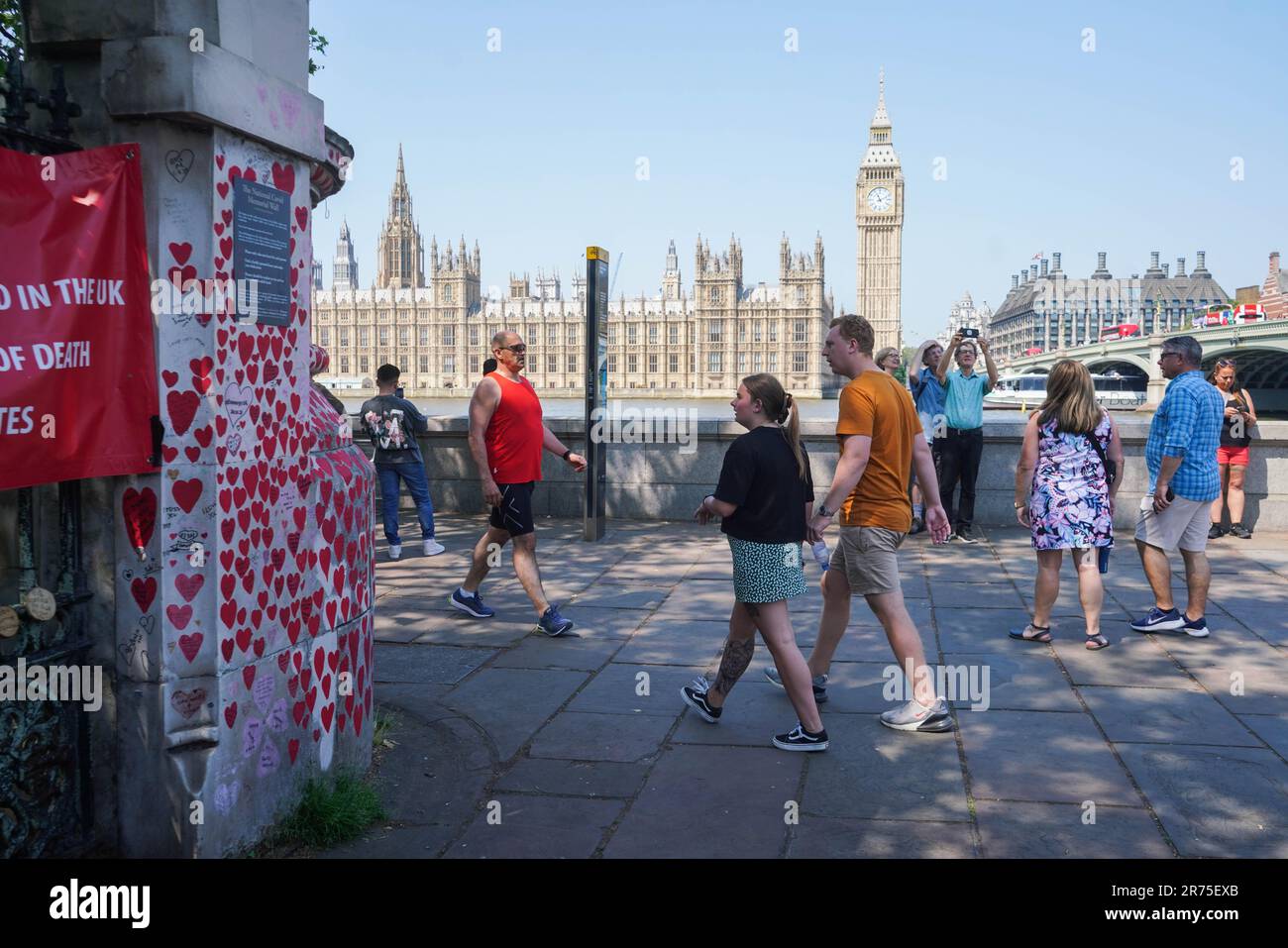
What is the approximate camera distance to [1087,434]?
6059mm

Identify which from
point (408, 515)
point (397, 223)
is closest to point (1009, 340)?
point (397, 223)

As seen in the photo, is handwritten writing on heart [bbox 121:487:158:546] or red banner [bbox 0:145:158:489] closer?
red banner [bbox 0:145:158:489]

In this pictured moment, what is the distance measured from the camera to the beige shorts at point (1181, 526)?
638 centimetres

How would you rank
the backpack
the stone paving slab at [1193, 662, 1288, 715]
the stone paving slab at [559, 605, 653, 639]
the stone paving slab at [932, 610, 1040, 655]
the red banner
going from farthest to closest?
the backpack
the stone paving slab at [559, 605, 653, 639]
the stone paving slab at [932, 610, 1040, 655]
the stone paving slab at [1193, 662, 1288, 715]
the red banner

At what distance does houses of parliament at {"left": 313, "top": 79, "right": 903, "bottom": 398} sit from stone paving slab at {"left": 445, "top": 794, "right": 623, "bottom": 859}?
3990 inches

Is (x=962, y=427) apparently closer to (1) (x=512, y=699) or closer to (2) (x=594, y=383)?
(2) (x=594, y=383)

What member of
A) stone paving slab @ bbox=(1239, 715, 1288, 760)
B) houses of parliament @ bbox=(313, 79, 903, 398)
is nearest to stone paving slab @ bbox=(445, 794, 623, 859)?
stone paving slab @ bbox=(1239, 715, 1288, 760)

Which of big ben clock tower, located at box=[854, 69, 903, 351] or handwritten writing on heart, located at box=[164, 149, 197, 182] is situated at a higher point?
big ben clock tower, located at box=[854, 69, 903, 351]

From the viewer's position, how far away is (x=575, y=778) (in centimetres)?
422

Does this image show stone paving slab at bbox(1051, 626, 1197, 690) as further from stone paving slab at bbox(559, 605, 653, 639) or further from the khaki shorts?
stone paving slab at bbox(559, 605, 653, 639)

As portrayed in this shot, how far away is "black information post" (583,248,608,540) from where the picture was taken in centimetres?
998

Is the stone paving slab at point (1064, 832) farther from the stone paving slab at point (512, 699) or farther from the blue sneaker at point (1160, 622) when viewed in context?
the blue sneaker at point (1160, 622)

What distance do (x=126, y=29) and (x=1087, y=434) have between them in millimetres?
4950

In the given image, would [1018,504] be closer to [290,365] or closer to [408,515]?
[290,365]
